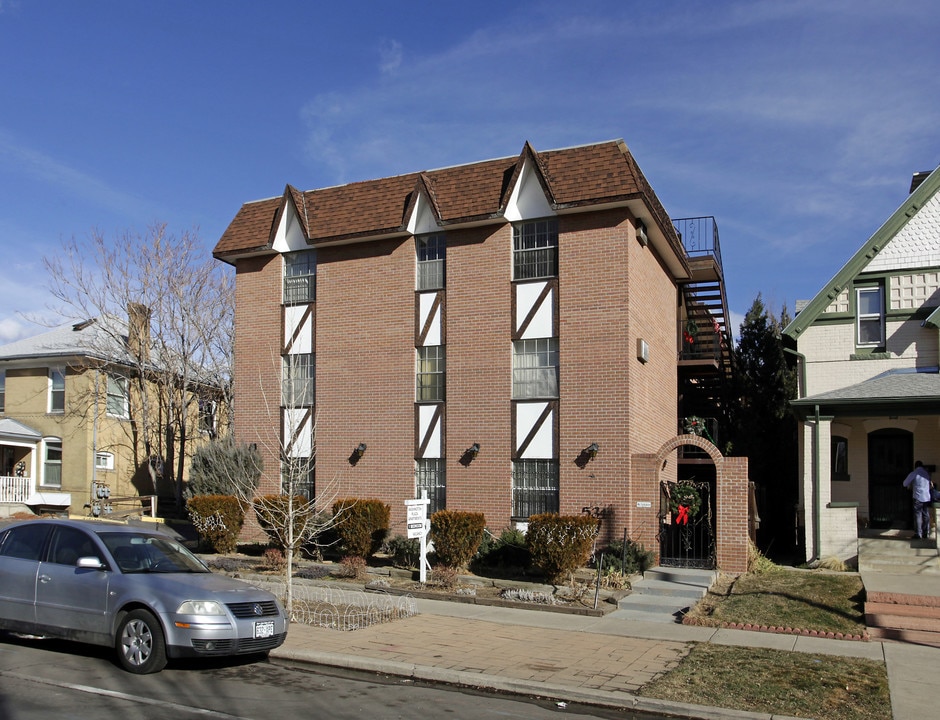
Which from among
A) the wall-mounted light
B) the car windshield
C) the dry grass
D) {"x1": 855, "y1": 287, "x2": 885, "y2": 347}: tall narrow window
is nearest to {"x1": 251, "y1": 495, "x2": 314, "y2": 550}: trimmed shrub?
the wall-mounted light

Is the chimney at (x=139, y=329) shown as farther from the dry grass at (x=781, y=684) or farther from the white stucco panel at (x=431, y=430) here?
the dry grass at (x=781, y=684)

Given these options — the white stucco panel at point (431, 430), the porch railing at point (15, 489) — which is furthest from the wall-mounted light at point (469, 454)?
the porch railing at point (15, 489)

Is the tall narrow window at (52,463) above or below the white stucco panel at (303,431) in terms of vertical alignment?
below

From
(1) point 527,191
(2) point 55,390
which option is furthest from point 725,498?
(2) point 55,390

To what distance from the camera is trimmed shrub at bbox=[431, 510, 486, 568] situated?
703 inches

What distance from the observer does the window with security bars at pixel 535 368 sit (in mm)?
19984

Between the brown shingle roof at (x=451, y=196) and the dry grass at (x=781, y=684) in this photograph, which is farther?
the brown shingle roof at (x=451, y=196)

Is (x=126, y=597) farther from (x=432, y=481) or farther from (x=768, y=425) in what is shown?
(x=768, y=425)

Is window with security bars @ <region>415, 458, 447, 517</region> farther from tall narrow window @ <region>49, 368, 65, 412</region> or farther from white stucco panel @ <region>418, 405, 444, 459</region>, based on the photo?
tall narrow window @ <region>49, 368, 65, 412</region>

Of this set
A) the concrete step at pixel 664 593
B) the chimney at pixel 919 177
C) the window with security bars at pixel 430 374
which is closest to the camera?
the concrete step at pixel 664 593

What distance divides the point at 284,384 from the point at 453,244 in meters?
5.81

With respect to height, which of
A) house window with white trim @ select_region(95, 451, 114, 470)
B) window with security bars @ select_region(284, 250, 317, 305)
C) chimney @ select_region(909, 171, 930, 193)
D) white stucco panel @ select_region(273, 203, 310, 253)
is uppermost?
chimney @ select_region(909, 171, 930, 193)

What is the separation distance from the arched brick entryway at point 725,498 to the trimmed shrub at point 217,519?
9597 millimetres

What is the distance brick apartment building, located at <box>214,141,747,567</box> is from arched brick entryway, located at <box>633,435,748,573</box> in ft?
Result: 0.14
